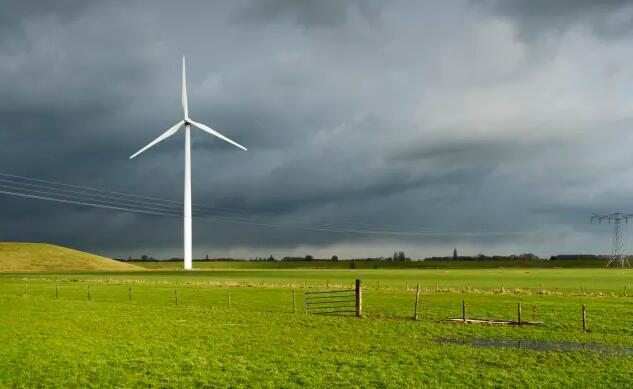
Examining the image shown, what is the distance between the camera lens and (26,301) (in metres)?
65.3

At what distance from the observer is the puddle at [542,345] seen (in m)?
35.3

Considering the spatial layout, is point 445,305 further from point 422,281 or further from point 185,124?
point 185,124

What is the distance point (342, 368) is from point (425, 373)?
3860mm

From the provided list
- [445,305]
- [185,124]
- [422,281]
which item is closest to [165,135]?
[185,124]

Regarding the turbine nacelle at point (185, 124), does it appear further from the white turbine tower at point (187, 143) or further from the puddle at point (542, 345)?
the puddle at point (542, 345)

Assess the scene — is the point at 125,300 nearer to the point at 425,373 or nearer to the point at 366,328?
the point at 366,328

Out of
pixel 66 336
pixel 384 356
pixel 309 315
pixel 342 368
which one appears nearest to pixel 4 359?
pixel 66 336

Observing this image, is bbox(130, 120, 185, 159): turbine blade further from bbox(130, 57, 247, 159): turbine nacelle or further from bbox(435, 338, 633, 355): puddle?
bbox(435, 338, 633, 355): puddle

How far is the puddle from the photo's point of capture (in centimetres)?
3534

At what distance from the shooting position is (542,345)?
37.1 meters

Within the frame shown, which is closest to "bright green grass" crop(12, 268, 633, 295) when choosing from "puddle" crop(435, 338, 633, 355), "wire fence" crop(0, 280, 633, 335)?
"wire fence" crop(0, 280, 633, 335)

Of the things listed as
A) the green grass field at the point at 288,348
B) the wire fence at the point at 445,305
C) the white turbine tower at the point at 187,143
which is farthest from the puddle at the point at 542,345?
the white turbine tower at the point at 187,143

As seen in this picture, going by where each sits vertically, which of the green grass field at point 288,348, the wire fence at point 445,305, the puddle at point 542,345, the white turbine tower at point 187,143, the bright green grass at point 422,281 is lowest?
the bright green grass at point 422,281

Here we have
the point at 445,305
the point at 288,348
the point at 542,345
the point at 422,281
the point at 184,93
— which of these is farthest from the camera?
the point at 184,93
